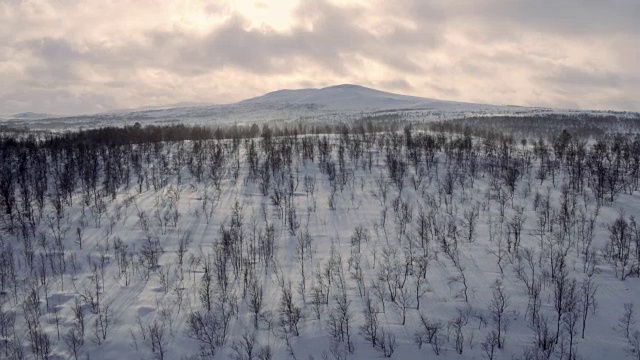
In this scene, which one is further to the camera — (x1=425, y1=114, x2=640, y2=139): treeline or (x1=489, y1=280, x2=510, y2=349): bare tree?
(x1=425, y1=114, x2=640, y2=139): treeline

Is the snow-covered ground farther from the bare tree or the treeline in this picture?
the treeline

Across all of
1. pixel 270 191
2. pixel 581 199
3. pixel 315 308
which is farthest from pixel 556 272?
pixel 270 191

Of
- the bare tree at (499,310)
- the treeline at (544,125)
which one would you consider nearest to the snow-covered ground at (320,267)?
the bare tree at (499,310)

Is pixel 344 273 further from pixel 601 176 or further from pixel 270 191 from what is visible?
pixel 601 176

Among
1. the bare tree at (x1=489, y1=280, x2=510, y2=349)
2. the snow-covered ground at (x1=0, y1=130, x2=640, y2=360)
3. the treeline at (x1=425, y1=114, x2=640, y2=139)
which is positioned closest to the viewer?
the bare tree at (x1=489, y1=280, x2=510, y2=349)

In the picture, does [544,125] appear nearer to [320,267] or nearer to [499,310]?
[320,267]

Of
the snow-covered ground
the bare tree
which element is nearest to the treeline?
the snow-covered ground

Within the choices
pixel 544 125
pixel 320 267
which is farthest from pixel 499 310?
pixel 544 125

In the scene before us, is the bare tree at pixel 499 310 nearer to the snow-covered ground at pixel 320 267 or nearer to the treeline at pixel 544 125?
the snow-covered ground at pixel 320 267

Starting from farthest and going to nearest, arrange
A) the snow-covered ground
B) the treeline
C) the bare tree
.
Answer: the treeline → the snow-covered ground → the bare tree

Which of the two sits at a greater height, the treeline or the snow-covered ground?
the treeline
